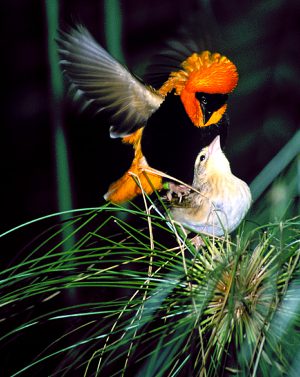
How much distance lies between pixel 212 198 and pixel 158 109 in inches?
5.4

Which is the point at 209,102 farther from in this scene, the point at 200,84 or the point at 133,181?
the point at 133,181

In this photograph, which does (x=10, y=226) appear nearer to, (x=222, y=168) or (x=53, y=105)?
(x=53, y=105)

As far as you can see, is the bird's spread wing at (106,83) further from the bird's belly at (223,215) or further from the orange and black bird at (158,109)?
the bird's belly at (223,215)

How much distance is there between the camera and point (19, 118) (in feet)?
2.36

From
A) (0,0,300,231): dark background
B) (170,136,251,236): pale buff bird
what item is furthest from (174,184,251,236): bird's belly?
(0,0,300,231): dark background

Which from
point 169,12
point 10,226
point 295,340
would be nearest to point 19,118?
point 10,226

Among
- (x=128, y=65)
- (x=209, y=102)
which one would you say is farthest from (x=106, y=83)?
(x=209, y=102)

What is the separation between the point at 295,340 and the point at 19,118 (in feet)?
1.39

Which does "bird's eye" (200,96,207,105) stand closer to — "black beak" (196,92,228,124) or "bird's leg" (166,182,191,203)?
"black beak" (196,92,228,124)

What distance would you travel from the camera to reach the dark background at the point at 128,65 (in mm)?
703

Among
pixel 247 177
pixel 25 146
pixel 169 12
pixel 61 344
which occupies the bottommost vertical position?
pixel 61 344

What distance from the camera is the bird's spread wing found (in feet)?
2.34

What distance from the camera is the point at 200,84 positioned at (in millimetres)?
749

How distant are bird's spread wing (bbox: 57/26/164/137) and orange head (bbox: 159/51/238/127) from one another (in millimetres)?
30
